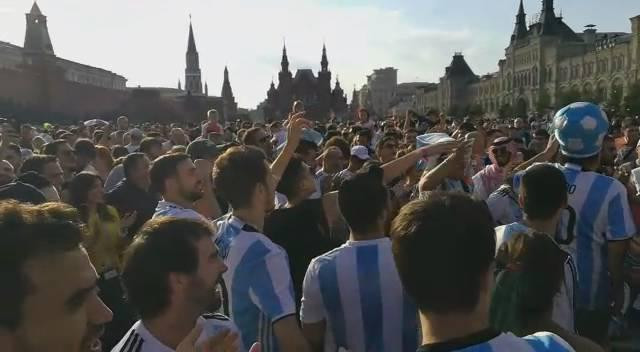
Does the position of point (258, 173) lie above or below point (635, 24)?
below

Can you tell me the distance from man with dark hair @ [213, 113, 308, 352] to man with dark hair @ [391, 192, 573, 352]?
1.28 meters

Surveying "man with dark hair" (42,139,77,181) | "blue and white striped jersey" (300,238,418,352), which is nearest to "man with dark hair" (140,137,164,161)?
"man with dark hair" (42,139,77,181)

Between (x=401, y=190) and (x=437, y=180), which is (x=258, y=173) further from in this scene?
(x=401, y=190)

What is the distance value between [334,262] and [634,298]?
402 centimetres

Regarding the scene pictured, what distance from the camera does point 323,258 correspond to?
3244 millimetres

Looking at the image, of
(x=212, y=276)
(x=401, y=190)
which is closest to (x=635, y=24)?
(x=401, y=190)

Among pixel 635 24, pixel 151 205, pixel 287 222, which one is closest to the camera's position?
pixel 287 222

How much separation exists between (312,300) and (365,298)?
0.27 m

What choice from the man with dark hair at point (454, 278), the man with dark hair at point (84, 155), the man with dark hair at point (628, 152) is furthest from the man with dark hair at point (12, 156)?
the man with dark hair at point (628, 152)

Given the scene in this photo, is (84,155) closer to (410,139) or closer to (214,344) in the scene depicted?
(410,139)

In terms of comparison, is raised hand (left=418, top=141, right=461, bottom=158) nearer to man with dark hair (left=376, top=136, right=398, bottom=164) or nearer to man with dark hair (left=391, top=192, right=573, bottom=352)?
man with dark hair (left=391, top=192, right=573, bottom=352)

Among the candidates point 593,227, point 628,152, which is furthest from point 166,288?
point 628,152

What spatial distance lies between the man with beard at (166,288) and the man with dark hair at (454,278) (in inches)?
29.8

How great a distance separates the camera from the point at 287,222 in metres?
4.20
